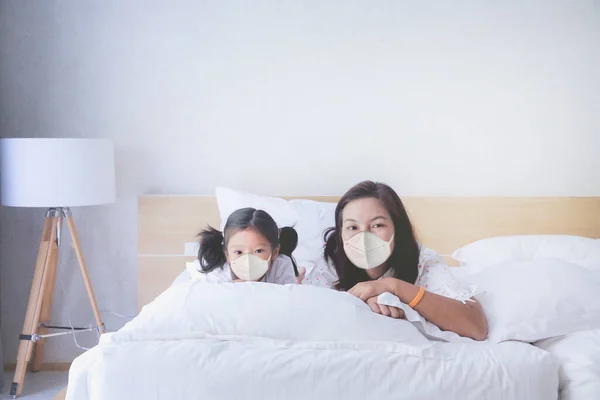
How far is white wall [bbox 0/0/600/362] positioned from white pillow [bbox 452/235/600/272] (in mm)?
384

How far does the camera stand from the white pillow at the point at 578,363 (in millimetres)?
1435

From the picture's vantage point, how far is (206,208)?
3008 millimetres

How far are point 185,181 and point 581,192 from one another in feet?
6.51

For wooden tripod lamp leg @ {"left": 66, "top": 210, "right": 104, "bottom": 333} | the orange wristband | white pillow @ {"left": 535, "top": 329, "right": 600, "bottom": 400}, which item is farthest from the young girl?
wooden tripod lamp leg @ {"left": 66, "top": 210, "right": 104, "bottom": 333}

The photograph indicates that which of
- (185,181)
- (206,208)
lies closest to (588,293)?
(206,208)

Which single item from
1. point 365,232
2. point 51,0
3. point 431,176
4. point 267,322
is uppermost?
point 51,0

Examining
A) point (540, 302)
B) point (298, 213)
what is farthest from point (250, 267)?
point (298, 213)

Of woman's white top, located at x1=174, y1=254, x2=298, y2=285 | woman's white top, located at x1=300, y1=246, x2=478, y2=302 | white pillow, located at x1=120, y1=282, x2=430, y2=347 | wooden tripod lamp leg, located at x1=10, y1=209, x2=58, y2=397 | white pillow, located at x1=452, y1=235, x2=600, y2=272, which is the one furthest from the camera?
wooden tripod lamp leg, located at x1=10, y1=209, x2=58, y2=397

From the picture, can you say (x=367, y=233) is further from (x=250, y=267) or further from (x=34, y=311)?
(x=34, y=311)

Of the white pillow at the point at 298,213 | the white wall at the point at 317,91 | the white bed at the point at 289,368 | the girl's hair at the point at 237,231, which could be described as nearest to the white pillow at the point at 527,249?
the white wall at the point at 317,91

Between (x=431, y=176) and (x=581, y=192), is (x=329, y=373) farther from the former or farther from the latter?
(x=581, y=192)

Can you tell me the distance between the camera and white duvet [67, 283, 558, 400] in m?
1.39

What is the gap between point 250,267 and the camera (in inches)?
68.2

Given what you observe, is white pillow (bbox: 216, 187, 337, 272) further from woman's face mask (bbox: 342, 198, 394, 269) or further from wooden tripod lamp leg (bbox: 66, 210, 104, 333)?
woman's face mask (bbox: 342, 198, 394, 269)
